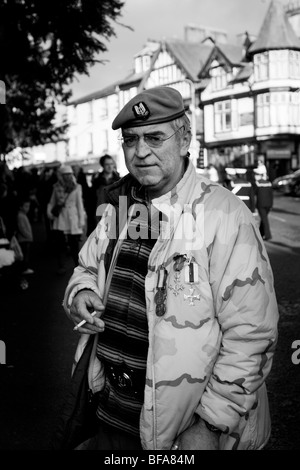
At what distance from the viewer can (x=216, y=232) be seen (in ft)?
6.01

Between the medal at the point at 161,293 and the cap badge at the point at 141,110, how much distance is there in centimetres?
55

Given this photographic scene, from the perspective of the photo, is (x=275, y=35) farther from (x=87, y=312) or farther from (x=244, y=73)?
(x=87, y=312)

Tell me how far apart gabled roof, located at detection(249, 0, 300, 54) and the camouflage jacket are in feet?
145

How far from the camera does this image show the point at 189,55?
52.4 metres

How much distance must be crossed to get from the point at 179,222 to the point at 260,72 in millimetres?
44193

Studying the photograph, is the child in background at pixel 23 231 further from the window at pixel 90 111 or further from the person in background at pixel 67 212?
the window at pixel 90 111

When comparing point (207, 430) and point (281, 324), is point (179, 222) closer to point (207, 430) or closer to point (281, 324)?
point (207, 430)

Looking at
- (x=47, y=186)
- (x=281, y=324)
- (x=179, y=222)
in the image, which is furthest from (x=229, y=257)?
(x=47, y=186)

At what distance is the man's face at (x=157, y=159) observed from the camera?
79.2 inches

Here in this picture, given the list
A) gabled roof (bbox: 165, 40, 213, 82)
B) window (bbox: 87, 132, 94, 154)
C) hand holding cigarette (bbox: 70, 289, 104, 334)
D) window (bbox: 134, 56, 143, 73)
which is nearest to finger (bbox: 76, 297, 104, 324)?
hand holding cigarette (bbox: 70, 289, 104, 334)

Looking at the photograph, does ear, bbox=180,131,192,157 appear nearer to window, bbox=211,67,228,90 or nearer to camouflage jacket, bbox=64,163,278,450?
camouflage jacket, bbox=64,163,278,450

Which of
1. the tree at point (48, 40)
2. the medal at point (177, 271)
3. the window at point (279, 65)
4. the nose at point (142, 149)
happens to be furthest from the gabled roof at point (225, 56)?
the medal at point (177, 271)

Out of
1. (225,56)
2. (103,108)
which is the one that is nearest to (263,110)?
(225,56)

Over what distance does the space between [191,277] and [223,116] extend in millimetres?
45852
